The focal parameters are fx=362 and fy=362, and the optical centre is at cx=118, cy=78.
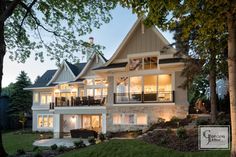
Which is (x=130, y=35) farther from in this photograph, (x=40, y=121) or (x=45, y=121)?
(x=40, y=121)

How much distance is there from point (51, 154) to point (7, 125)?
34.3 m

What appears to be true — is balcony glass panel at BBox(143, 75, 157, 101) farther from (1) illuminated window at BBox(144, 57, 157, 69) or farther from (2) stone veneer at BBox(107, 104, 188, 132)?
(2) stone veneer at BBox(107, 104, 188, 132)

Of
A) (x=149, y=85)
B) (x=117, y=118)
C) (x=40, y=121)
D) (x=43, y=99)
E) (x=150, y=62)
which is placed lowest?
(x=40, y=121)

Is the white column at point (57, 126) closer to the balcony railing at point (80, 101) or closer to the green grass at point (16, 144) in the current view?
the balcony railing at point (80, 101)

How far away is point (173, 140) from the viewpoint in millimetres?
15414

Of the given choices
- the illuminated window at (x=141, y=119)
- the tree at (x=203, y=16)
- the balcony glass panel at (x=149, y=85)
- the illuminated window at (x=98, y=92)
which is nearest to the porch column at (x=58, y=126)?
the illuminated window at (x=98, y=92)

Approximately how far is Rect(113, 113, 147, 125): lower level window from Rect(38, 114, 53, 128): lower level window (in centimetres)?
1482

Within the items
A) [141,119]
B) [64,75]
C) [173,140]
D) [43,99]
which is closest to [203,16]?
[173,140]

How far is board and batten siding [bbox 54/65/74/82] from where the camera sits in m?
39.9

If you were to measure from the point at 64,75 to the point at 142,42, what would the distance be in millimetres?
14242

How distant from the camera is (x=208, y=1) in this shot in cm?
871

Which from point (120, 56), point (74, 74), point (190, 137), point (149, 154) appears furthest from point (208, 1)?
point (74, 74)

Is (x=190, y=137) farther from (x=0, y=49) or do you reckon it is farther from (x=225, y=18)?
(x=0, y=49)

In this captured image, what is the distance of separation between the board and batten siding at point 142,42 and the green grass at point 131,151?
13.7m
